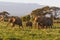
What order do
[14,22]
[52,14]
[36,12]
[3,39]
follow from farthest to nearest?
[52,14], [36,12], [14,22], [3,39]

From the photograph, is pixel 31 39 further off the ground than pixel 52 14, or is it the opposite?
pixel 31 39

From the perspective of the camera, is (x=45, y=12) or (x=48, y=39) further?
(x=45, y=12)

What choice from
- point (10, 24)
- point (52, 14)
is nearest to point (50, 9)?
point (52, 14)

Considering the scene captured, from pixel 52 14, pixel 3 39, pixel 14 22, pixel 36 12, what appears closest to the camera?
pixel 3 39

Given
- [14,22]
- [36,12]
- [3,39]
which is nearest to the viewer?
[3,39]

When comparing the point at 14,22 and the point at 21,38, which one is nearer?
the point at 21,38

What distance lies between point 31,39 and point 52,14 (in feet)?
98.5

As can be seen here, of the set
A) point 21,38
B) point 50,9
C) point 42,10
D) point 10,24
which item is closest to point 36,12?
point 42,10

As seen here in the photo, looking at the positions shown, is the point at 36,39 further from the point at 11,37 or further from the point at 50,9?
the point at 50,9

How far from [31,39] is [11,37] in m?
0.95

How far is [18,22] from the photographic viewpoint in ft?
78.0

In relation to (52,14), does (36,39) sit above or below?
above

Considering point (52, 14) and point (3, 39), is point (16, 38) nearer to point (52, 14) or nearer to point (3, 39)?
point (3, 39)

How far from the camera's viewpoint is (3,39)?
1406 centimetres
